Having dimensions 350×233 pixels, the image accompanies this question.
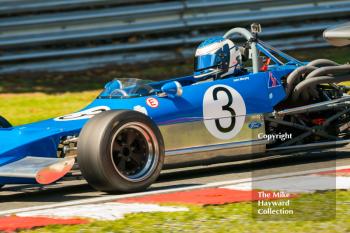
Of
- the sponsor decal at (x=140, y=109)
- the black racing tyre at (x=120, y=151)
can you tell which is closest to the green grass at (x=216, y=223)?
Answer: the black racing tyre at (x=120, y=151)

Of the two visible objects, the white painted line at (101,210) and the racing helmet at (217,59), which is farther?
the racing helmet at (217,59)

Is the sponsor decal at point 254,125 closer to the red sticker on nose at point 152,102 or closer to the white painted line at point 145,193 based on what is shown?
the white painted line at point 145,193

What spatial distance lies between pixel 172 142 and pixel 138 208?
1.76m

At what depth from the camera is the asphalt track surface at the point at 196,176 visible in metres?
7.97

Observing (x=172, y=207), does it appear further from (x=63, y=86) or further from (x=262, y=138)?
(x=63, y=86)

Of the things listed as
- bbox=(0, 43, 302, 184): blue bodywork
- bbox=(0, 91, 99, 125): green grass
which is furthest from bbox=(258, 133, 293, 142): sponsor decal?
bbox=(0, 91, 99, 125): green grass

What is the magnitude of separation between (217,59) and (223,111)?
0.83m

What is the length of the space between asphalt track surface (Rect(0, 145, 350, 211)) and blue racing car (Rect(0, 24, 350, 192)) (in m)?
0.18

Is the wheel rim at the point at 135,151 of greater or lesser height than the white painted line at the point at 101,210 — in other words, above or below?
above

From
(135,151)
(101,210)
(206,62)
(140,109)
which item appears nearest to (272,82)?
(206,62)

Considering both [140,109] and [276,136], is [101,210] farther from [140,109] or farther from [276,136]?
[276,136]

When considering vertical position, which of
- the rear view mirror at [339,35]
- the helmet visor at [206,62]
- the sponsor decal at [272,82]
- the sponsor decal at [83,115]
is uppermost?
the rear view mirror at [339,35]

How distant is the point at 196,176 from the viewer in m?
8.94

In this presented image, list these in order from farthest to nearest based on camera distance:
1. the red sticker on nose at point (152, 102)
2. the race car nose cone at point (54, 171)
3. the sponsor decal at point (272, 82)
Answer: the sponsor decal at point (272, 82) < the red sticker on nose at point (152, 102) < the race car nose cone at point (54, 171)
